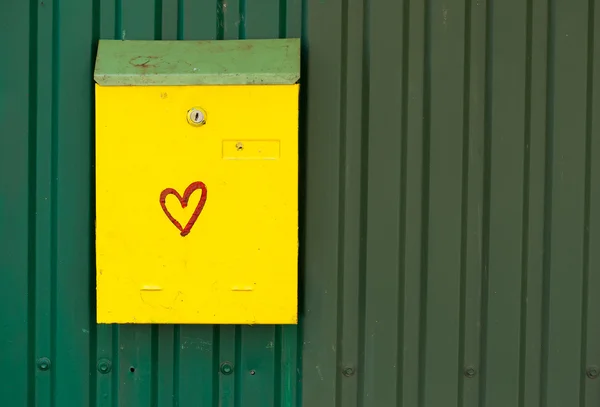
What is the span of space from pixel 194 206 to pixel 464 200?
1059mm

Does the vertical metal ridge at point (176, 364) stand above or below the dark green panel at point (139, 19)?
below

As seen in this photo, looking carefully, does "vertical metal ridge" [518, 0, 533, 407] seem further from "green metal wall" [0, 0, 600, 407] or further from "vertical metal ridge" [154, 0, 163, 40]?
"vertical metal ridge" [154, 0, 163, 40]

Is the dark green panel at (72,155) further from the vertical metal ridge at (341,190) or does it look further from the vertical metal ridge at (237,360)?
the vertical metal ridge at (341,190)

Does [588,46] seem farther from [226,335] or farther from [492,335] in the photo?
[226,335]

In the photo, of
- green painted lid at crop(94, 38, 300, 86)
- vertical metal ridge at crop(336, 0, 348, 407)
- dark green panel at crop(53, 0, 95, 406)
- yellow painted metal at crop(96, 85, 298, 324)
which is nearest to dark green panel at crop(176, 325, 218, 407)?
yellow painted metal at crop(96, 85, 298, 324)

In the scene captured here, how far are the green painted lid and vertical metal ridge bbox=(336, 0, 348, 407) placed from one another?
205 millimetres

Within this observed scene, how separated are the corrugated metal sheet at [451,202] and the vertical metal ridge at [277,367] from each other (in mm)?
115

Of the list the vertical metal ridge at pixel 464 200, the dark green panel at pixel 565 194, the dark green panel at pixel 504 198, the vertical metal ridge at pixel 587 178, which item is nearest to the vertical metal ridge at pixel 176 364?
the vertical metal ridge at pixel 464 200

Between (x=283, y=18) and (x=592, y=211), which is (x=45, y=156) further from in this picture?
(x=592, y=211)

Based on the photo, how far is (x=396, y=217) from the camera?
8.09 feet

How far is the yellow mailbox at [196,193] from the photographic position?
2.31 meters

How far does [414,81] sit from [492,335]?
41.6 inches

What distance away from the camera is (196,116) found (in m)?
2.31

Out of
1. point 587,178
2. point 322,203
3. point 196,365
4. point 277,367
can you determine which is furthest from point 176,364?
point 587,178
